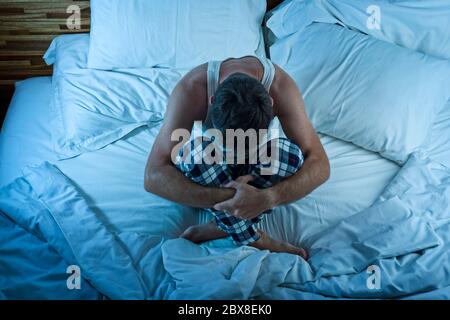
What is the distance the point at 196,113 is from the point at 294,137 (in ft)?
0.87

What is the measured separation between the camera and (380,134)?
56.2 inches

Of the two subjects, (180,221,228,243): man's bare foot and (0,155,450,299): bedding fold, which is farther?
(180,221,228,243): man's bare foot

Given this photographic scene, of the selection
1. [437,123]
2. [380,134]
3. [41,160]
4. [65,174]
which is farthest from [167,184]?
[437,123]

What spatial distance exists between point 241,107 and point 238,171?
0.16 m

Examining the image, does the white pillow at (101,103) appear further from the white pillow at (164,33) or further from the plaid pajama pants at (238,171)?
the plaid pajama pants at (238,171)

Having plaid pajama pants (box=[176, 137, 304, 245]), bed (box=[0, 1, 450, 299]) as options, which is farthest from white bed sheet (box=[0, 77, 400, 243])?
plaid pajama pants (box=[176, 137, 304, 245])

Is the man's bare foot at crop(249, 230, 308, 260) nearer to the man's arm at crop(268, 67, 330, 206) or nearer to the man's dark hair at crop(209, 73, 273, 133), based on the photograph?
the man's arm at crop(268, 67, 330, 206)

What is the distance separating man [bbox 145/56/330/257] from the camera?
1084mm

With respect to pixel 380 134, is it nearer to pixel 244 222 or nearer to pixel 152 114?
pixel 244 222

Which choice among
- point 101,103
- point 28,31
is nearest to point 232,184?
point 101,103

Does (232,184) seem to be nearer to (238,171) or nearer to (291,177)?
(238,171)

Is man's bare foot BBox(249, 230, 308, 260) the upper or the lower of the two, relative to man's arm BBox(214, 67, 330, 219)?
lower

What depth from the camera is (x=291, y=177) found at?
3.79 feet

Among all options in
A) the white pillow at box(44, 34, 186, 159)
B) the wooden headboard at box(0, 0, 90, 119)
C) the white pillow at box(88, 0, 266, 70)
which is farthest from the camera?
the wooden headboard at box(0, 0, 90, 119)
